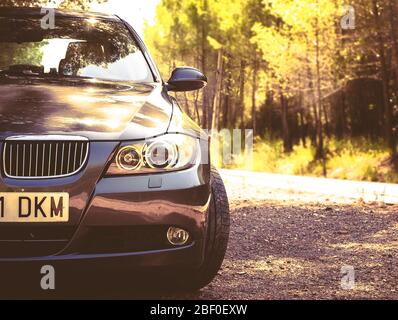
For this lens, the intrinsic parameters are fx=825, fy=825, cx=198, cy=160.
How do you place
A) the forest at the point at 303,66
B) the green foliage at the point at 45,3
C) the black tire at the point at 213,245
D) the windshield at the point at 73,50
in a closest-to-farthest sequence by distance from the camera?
the black tire at the point at 213,245 → the windshield at the point at 73,50 → the green foliage at the point at 45,3 → the forest at the point at 303,66

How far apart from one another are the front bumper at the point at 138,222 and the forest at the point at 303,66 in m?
11.4

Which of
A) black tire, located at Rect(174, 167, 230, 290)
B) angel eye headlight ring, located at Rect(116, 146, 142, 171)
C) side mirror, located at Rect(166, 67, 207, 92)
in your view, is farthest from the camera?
side mirror, located at Rect(166, 67, 207, 92)

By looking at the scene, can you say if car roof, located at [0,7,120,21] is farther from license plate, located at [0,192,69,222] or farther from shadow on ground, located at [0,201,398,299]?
license plate, located at [0,192,69,222]

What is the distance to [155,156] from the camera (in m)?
4.08

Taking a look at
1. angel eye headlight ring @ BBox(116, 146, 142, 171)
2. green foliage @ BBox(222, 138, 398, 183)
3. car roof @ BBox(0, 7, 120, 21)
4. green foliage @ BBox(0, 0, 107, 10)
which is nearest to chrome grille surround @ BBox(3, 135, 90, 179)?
angel eye headlight ring @ BBox(116, 146, 142, 171)

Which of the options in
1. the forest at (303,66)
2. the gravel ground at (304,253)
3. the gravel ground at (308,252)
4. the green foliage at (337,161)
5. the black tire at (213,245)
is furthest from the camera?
the forest at (303,66)

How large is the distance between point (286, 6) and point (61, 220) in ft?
53.9

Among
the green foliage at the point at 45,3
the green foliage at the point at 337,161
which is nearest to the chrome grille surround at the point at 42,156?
the green foliage at the point at 45,3

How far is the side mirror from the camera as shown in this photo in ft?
17.2

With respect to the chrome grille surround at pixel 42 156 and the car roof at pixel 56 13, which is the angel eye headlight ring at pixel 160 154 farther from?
the car roof at pixel 56 13

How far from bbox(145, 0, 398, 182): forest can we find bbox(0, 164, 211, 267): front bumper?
11.4 m

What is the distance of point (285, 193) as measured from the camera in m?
12.8

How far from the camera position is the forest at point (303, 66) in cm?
1847
